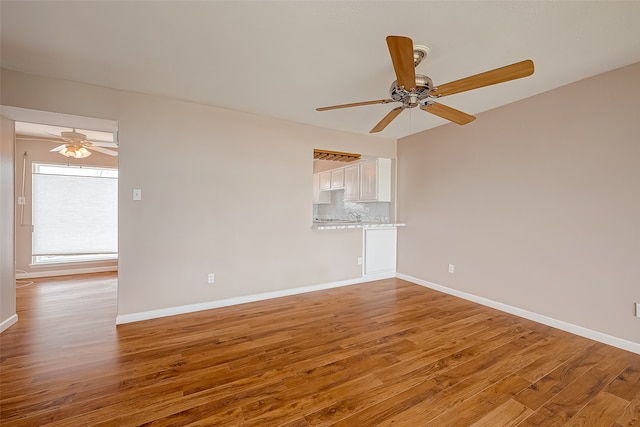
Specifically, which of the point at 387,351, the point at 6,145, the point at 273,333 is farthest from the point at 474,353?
the point at 6,145

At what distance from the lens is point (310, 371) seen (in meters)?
2.01

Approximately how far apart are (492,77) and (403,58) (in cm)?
62

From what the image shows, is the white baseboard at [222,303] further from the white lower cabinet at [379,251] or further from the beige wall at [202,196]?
the white lower cabinet at [379,251]

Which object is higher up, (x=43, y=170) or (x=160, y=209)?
(x=43, y=170)

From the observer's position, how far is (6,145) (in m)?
2.70

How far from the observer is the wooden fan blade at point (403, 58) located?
4.58 feet

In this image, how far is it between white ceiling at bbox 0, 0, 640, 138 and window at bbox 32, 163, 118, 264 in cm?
323

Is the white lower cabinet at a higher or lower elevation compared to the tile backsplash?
lower

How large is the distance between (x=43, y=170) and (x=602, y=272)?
7.90 metres

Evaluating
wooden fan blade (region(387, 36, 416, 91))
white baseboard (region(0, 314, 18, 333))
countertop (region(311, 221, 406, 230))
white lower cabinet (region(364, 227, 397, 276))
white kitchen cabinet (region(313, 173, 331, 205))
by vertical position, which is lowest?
white baseboard (region(0, 314, 18, 333))

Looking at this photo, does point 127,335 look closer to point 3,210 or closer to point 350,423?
point 3,210

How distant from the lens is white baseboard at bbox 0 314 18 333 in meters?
2.63

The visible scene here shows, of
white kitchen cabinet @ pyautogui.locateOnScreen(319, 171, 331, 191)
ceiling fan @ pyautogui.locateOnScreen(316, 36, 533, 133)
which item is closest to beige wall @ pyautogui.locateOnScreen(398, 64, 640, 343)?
ceiling fan @ pyautogui.locateOnScreen(316, 36, 533, 133)

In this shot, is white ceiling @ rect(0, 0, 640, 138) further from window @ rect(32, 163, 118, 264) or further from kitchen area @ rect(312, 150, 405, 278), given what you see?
window @ rect(32, 163, 118, 264)
